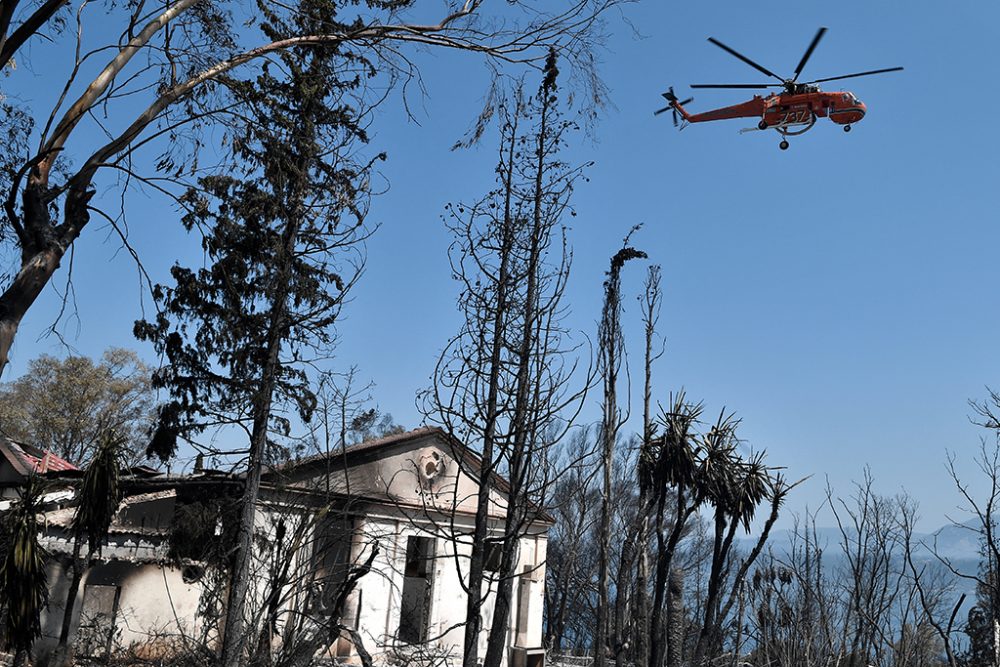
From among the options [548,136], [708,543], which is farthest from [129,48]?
[708,543]

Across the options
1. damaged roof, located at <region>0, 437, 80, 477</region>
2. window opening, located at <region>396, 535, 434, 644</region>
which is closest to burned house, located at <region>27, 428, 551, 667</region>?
window opening, located at <region>396, 535, 434, 644</region>

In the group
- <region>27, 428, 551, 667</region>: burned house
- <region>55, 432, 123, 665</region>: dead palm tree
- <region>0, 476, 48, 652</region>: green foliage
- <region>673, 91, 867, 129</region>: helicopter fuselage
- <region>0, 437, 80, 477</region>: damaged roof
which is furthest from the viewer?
<region>0, 437, 80, 477</region>: damaged roof

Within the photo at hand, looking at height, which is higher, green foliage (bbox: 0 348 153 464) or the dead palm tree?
green foliage (bbox: 0 348 153 464)

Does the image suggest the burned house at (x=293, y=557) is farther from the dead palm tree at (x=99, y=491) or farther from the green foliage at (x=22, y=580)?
the green foliage at (x=22, y=580)

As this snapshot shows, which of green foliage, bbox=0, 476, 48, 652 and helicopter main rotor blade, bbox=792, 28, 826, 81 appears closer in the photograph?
green foliage, bbox=0, 476, 48, 652

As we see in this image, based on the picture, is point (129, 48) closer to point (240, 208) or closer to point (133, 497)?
point (240, 208)

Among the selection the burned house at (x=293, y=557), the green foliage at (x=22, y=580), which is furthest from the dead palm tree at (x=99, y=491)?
the green foliage at (x=22, y=580)

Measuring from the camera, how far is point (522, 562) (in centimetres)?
2333

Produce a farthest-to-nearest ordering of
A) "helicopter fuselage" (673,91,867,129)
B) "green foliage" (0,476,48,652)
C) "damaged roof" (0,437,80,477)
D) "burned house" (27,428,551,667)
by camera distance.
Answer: "damaged roof" (0,437,80,477) < "helicopter fuselage" (673,91,867,129) < "burned house" (27,428,551,667) < "green foliage" (0,476,48,652)

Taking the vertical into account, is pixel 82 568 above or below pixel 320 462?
below

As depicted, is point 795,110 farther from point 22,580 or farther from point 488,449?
point 22,580

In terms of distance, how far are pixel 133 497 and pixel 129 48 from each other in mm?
15717

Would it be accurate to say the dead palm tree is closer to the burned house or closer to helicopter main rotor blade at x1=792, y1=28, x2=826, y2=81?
the burned house

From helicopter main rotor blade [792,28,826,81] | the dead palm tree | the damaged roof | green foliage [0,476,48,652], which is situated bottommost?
green foliage [0,476,48,652]
